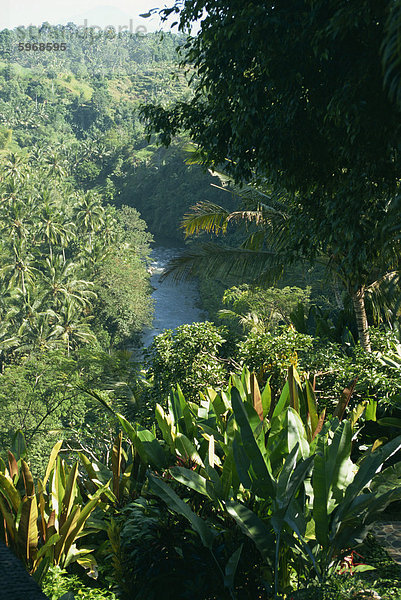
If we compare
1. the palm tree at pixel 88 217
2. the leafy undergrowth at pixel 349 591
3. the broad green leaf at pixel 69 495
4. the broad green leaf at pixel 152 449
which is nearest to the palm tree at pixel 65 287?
the palm tree at pixel 88 217

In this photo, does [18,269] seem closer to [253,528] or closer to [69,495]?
[69,495]

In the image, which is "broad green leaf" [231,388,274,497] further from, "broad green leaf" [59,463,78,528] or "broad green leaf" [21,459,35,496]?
"broad green leaf" [21,459,35,496]

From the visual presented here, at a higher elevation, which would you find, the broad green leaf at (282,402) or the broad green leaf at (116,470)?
the broad green leaf at (282,402)

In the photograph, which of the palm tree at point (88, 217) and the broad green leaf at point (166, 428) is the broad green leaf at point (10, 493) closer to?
the broad green leaf at point (166, 428)

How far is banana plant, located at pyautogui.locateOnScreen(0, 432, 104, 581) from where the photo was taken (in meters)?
3.49

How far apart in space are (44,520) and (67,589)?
21.8 inches

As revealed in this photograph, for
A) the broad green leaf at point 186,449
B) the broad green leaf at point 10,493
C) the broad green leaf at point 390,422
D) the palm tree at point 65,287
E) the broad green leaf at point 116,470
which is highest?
the broad green leaf at point 186,449

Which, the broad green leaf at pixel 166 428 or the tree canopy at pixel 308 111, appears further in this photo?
the broad green leaf at pixel 166 428

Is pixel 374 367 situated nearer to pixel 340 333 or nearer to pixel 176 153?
pixel 340 333

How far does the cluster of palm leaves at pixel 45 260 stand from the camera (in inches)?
1084

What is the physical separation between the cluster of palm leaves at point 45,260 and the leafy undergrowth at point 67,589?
2383 centimetres

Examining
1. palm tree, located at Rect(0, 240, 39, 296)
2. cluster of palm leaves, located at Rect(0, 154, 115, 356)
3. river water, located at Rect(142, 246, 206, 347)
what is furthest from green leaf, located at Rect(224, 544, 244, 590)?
palm tree, located at Rect(0, 240, 39, 296)

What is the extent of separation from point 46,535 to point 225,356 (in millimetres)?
4710

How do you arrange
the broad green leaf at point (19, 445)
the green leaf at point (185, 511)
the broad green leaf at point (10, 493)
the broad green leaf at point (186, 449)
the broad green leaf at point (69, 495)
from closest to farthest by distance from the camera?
the green leaf at point (185, 511), the broad green leaf at point (10, 493), the broad green leaf at point (69, 495), the broad green leaf at point (186, 449), the broad green leaf at point (19, 445)
